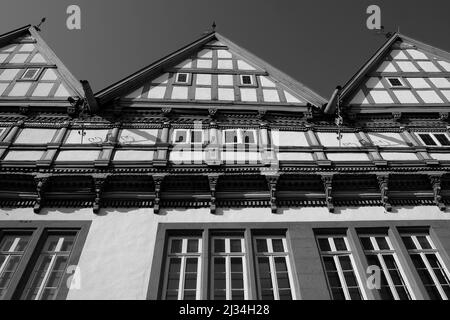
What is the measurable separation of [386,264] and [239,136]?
5223mm

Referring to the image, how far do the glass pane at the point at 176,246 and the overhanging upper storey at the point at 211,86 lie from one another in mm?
4944

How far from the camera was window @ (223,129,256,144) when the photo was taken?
11934 millimetres

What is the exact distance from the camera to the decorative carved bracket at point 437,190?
10117 mm

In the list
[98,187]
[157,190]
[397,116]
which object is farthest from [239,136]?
[397,116]

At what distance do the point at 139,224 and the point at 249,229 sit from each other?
8.00ft

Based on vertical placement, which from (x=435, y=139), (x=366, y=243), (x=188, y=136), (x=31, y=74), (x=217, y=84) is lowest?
(x=366, y=243)

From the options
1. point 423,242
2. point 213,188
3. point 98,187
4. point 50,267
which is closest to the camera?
point 50,267

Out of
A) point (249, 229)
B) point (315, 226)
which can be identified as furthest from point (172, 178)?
point (315, 226)

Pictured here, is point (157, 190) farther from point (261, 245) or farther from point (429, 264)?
point (429, 264)

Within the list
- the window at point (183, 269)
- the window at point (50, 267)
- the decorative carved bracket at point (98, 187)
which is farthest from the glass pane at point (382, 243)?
the window at point (50, 267)

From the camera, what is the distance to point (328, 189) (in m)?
10.2

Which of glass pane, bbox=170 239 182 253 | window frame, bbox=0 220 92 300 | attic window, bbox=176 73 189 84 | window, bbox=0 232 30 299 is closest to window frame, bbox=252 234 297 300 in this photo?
glass pane, bbox=170 239 182 253

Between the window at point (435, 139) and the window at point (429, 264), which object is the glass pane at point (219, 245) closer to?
the window at point (429, 264)

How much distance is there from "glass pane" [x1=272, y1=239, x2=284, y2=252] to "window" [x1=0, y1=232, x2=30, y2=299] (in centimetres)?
529
